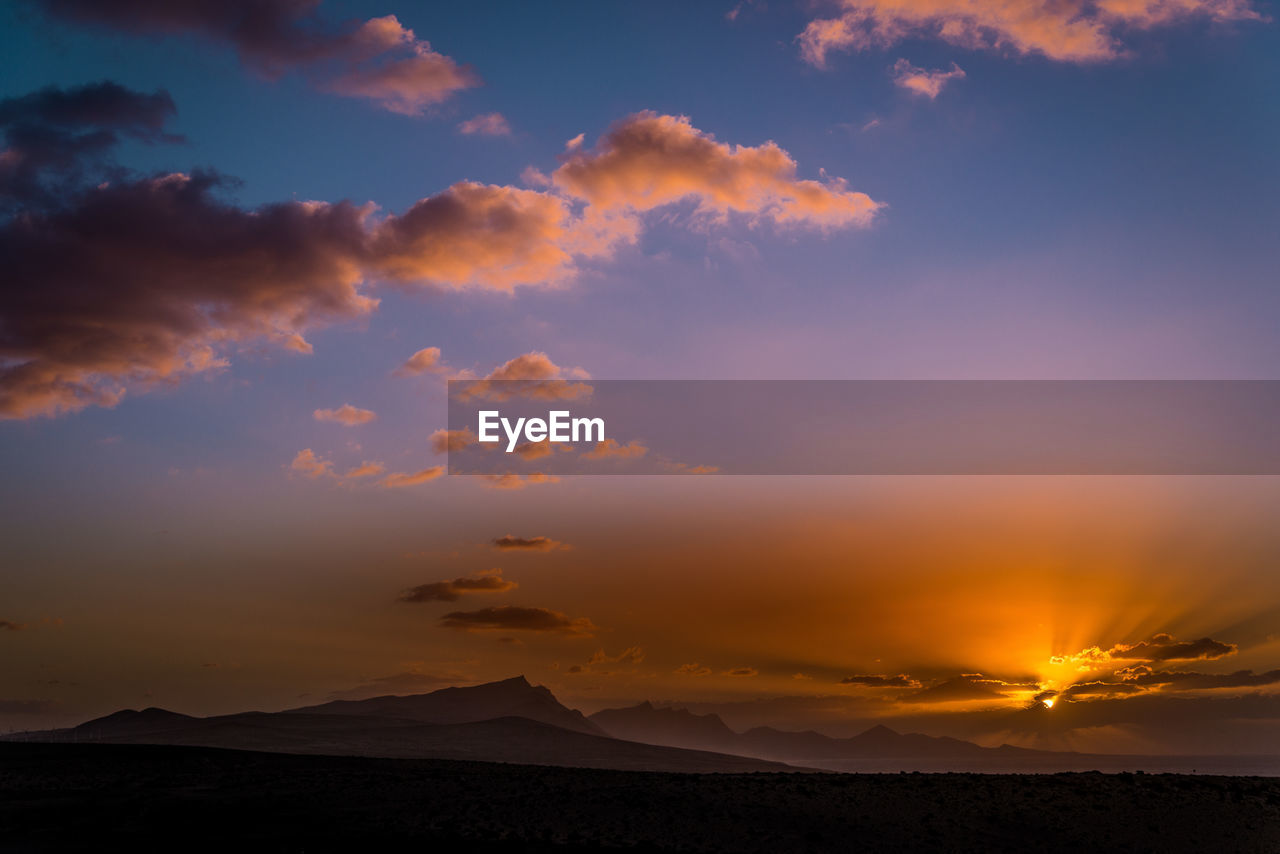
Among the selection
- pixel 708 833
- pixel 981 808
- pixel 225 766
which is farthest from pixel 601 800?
pixel 225 766

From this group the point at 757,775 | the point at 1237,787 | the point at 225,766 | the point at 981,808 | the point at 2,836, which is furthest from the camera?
the point at 225,766

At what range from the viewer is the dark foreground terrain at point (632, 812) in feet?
133

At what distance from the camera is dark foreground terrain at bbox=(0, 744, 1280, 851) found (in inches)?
1601

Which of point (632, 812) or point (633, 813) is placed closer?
point (633, 813)

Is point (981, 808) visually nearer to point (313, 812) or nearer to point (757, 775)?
point (757, 775)

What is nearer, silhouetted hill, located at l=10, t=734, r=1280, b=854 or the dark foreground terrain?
silhouetted hill, located at l=10, t=734, r=1280, b=854

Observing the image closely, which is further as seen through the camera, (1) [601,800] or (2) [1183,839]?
(1) [601,800]

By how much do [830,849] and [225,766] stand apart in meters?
43.0

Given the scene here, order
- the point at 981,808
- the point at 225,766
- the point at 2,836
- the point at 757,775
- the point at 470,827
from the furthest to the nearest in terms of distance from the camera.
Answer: the point at 225,766 → the point at 757,775 → the point at 981,808 → the point at 470,827 → the point at 2,836

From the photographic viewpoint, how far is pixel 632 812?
4488 cm

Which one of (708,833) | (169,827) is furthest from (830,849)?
(169,827)

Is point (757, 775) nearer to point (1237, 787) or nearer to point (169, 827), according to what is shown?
point (1237, 787)

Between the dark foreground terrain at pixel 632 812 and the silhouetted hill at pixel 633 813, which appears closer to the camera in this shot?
the silhouetted hill at pixel 633 813

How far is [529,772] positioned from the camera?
58.9 m
